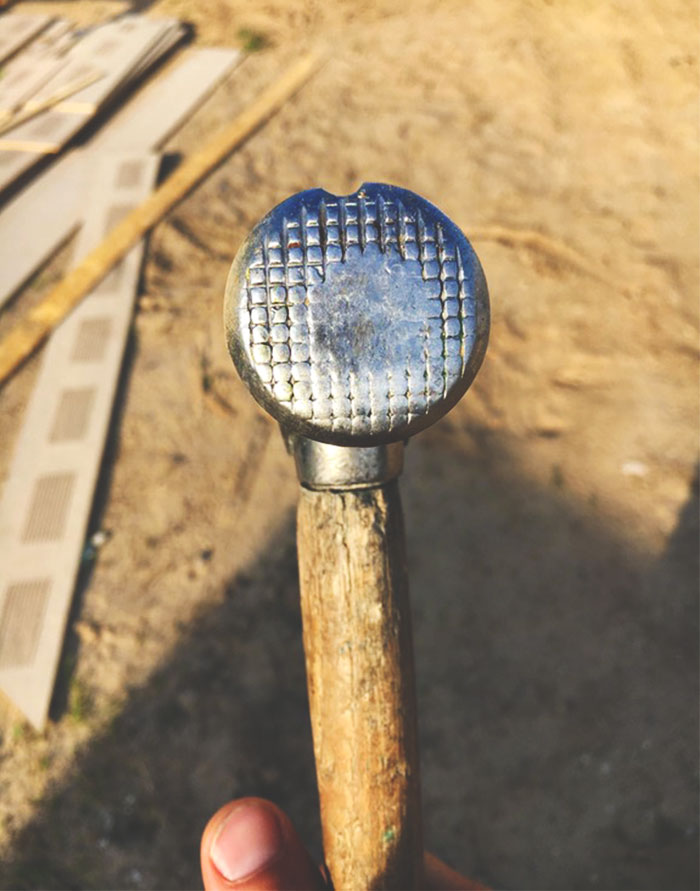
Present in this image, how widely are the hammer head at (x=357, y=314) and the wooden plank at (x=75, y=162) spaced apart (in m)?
3.21

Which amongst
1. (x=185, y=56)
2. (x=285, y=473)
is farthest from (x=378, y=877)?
(x=185, y=56)

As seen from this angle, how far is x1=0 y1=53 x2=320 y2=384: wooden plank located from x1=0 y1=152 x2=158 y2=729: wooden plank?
0.07 metres

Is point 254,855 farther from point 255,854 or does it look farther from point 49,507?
point 49,507

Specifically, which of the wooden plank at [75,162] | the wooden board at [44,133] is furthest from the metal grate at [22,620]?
the wooden board at [44,133]

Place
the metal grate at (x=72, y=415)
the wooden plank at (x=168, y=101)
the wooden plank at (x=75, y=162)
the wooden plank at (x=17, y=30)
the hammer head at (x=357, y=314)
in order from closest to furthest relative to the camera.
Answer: the hammer head at (x=357, y=314)
the metal grate at (x=72, y=415)
the wooden plank at (x=75, y=162)
the wooden plank at (x=168, y=101)
the wooden plank at (x=17, y=30)

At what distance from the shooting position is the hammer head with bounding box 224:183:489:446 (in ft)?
3.32

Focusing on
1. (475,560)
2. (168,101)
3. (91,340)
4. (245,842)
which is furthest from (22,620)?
(168,101)

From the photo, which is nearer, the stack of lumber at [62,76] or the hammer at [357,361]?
the hammer at [357,361]

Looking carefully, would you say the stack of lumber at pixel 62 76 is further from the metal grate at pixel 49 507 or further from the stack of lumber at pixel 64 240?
the metal grate at pixel 49 507

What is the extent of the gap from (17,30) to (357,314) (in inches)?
235

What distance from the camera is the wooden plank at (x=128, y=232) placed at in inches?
137

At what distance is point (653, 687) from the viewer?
2486 millimetres

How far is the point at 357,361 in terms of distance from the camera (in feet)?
3.33

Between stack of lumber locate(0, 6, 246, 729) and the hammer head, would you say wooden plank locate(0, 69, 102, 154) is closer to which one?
stack of lumber locate(0, 6, 246, 729)
